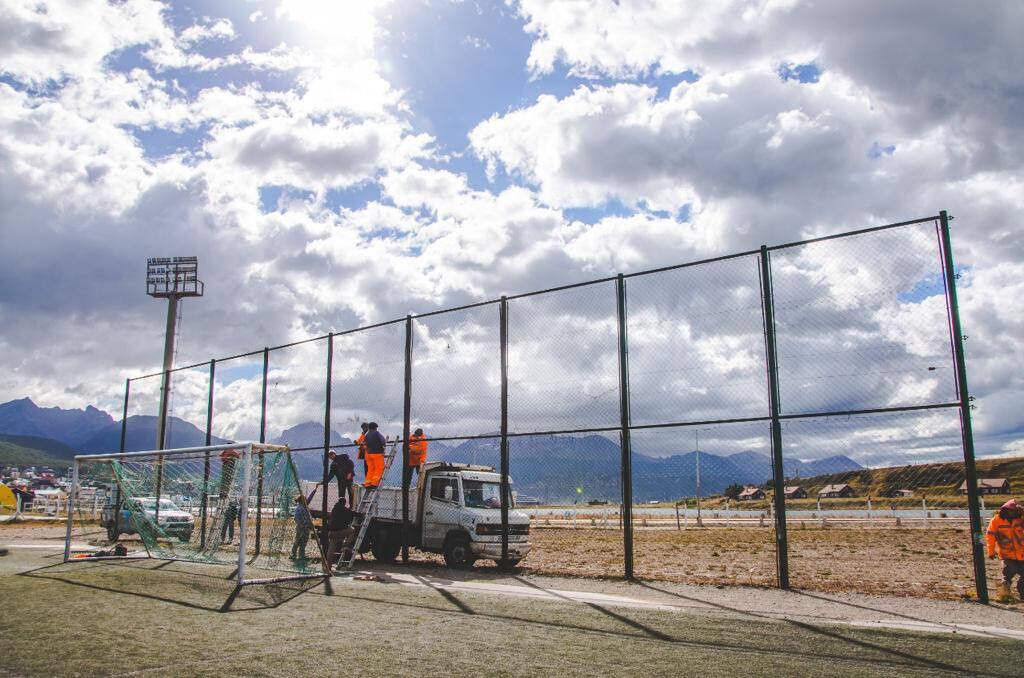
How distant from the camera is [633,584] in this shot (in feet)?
42.2

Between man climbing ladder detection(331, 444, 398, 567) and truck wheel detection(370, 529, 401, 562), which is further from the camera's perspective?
truck wheel detection(370, 529, 401, 562)

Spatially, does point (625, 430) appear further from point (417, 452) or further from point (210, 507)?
point (210, 507)

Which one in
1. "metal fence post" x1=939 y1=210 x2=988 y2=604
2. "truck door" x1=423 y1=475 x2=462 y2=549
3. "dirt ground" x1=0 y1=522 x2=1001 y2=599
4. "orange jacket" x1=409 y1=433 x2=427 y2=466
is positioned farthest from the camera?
"orange jacket" x1=409 y1=433 x2=427 y2=466

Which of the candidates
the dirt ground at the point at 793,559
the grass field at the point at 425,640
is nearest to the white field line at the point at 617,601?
the grass field at the point at 425,640

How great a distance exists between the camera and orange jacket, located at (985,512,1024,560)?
1074cm

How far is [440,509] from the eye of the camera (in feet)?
53.8

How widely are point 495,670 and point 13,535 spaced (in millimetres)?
25674

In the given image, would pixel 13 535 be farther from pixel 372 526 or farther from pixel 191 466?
pixel 372 526

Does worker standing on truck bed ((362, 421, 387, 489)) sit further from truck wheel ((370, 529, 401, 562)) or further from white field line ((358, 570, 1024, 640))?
white field line ((358, 570, 1024, 640))

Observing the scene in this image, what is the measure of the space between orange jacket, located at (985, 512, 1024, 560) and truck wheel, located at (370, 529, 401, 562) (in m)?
11.6

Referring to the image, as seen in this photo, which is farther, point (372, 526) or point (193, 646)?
point (372, 526)

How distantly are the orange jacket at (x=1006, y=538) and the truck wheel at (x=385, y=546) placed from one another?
11.6 meters

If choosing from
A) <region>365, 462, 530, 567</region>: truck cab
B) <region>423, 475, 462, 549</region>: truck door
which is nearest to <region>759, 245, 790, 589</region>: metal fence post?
<region>365, 462, 530, 567</region>: truck cab

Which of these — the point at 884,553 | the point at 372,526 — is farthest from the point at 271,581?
the point at 884,553
